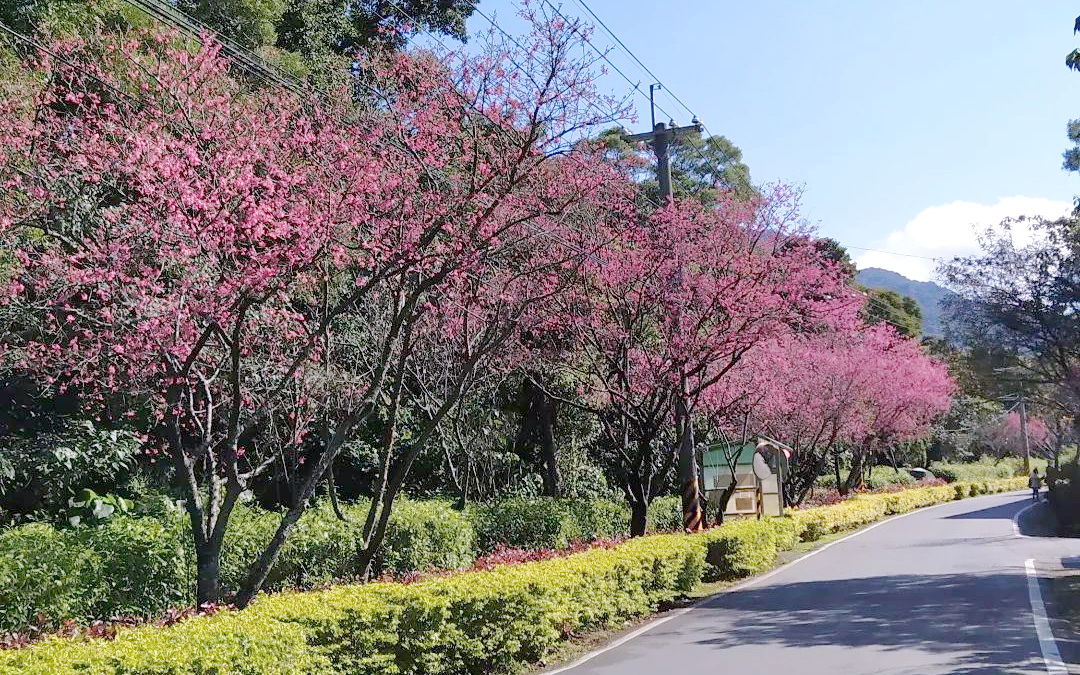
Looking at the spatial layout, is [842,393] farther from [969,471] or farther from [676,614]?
[969,471]

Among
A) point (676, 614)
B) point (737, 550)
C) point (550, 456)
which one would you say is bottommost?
point (676, 614)

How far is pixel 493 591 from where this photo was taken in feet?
30.4

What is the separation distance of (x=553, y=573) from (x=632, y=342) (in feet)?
27.6

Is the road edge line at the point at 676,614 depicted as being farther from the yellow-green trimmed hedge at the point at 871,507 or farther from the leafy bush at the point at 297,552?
the yellow-green trimmed hedge at the point at 871,507

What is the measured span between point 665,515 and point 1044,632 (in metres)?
12.5

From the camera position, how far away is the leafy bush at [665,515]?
2189 cm

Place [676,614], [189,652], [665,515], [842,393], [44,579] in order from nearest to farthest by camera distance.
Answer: [189,652], [44,579], [676,614], [665,515], [842,393]

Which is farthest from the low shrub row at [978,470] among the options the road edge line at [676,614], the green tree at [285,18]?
the green tree at [285,18]

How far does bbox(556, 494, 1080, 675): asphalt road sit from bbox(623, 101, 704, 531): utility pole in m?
1.66

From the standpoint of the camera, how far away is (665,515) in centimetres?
2259

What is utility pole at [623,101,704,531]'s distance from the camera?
16516 millimetres

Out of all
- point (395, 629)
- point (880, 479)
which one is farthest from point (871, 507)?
point (395, 629)

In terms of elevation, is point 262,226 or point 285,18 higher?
point 285,18

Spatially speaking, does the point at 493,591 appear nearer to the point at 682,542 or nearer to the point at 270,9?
the point at 682,542
